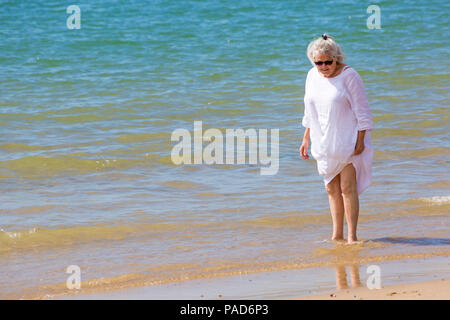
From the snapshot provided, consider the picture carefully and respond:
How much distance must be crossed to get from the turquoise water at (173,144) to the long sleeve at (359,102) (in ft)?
2.98

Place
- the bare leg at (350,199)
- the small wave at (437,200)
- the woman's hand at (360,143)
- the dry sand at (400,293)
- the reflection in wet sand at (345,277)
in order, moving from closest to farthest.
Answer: the dry sand at (400,293)
the reflection in wet sand at (345,277)
the woman's hand at (360,143)
the bare leg at (350,199)
the small wave at (437,200)

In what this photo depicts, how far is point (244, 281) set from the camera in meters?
4.95

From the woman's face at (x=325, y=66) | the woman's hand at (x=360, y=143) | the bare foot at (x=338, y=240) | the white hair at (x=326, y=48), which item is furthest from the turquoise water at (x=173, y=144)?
the white hair at (x=326, y=48)

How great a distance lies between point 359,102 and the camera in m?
5.38

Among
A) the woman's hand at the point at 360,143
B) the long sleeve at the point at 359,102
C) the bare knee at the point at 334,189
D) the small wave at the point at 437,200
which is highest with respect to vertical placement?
the long sleeve at the point at 359,102

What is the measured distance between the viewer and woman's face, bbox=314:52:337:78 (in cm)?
531

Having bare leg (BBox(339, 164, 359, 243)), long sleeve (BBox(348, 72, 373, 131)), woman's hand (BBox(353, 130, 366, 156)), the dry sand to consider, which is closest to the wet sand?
the dry sand

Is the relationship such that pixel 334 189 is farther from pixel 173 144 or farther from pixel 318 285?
pixel 173 144

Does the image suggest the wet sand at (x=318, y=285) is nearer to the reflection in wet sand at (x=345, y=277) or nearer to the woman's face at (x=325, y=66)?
the reflection in wet sand at (x=345, y=277)

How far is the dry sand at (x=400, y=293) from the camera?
13.9 feet

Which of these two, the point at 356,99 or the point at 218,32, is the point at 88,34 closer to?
the point at 218,32

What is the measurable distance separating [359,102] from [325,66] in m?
0.33

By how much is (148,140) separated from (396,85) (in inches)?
228

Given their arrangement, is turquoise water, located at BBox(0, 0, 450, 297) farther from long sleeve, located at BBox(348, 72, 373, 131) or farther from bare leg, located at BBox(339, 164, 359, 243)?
long sleeve, located at BBox(348, 72, 373, 131)
